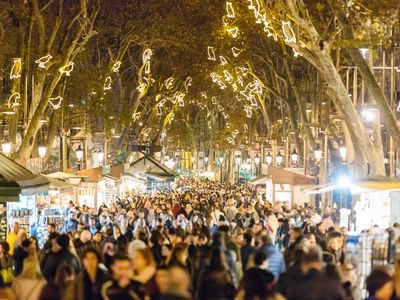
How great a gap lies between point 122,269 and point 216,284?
1132 millimetres

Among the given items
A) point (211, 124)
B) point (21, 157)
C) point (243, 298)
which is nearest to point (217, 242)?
point (243, 298)

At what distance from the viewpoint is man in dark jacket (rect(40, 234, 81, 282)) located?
11891mm

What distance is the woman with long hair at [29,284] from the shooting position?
31.6 feet

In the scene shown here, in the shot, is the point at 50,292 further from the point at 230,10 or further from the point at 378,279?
the point at 230,10

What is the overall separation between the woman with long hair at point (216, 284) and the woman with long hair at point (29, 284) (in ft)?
5.78

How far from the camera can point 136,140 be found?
169 ft

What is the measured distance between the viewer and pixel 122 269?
9.43m

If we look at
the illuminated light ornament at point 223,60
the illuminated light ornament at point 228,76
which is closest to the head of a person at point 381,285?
the illuminated light ornament at point 223,60

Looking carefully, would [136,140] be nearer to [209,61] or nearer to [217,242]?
[209,61]

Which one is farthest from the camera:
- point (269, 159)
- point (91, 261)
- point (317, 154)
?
point (269, 159)

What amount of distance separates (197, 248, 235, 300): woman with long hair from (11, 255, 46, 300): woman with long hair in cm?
176

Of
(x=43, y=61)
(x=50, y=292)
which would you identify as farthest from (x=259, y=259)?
(x=43, y=61)

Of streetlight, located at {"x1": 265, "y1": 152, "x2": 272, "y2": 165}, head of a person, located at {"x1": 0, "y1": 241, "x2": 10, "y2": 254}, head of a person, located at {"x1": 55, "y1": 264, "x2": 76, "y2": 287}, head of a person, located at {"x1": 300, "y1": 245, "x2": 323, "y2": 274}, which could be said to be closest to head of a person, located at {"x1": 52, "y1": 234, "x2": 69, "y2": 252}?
head of a person, located at {"x1": 55, "y1": 264, "x2": 76, "y2": 287}

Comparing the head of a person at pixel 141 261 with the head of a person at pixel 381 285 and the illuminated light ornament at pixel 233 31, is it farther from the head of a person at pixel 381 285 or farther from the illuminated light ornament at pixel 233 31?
the illuminated light ornament at pixel 233 31
